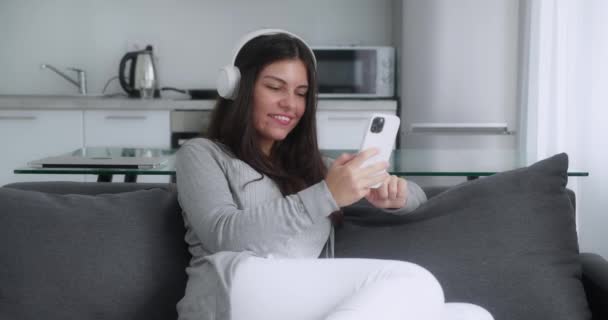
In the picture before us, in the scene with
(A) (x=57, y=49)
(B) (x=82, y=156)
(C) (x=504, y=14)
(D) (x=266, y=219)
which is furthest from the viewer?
(A) (x=57, y=49)

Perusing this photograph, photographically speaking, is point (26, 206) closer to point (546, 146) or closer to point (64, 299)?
point (64, 299)

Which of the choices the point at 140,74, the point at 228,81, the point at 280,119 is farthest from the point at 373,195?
the point at 140,74

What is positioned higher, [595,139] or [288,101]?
[288,101]

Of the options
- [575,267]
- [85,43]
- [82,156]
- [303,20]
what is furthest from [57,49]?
[575,267]

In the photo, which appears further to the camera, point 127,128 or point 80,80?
point 80,80

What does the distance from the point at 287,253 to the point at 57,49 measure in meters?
3.06

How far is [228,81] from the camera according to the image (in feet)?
4.52

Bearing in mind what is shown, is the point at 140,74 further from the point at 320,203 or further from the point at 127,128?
the point at 320,203

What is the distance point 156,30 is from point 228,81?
8.55ft

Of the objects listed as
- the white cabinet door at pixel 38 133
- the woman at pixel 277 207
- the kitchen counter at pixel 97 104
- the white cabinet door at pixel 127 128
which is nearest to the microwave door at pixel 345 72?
the kitchen counter at pixel 97 104

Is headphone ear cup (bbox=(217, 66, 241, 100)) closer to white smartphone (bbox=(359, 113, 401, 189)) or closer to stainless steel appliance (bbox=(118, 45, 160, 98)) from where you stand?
white smartphone (bbox=(359, 113, 401, 189))

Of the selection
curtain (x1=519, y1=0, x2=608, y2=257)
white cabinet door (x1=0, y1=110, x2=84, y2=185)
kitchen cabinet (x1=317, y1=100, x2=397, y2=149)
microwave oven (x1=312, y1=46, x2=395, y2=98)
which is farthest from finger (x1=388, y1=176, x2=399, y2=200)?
white cabinet door (x1=0, y1=110, x2=84, y2=185)

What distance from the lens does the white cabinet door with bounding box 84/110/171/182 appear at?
3.32 m

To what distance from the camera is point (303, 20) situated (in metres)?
3.81
